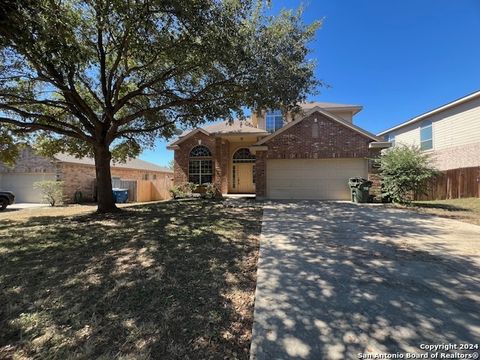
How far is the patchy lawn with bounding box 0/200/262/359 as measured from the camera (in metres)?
3.01

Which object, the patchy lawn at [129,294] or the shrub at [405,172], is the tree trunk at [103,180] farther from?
the shrub at [405,172]

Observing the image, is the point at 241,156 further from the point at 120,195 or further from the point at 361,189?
the point at 120,195

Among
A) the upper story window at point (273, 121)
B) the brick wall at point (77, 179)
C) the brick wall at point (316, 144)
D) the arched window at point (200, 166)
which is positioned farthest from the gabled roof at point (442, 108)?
the brick wall at point (77, 179)

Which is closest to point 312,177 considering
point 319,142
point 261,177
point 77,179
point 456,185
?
point 319,142

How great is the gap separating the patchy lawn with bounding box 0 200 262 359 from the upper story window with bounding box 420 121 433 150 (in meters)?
19.3

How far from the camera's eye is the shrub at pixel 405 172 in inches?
492

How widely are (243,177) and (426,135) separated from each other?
14.0m

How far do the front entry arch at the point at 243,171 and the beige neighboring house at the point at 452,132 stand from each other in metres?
9.18

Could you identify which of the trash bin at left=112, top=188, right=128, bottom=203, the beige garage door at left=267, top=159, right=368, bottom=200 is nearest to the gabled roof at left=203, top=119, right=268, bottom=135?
the beige garage door at left=267, top=159, right=368, bottom=200

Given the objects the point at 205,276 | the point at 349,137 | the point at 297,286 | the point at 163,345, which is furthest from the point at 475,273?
the point at 349,137

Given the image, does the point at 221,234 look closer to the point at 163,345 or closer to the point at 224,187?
the point at 163,345

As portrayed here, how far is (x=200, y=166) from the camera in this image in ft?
59.7

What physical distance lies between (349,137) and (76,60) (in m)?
12.6

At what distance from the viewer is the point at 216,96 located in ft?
36.7
